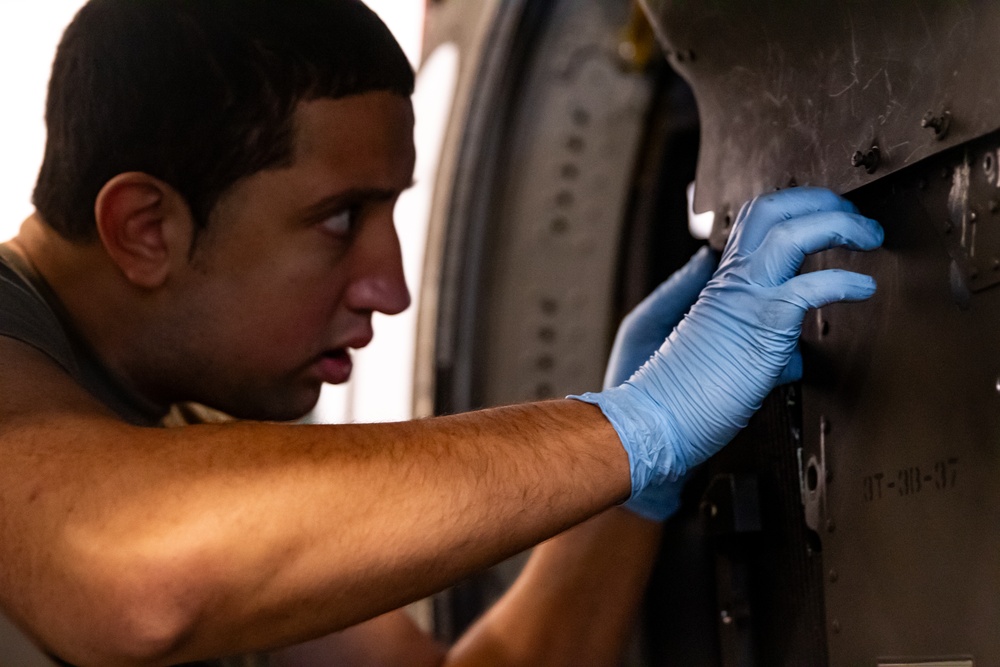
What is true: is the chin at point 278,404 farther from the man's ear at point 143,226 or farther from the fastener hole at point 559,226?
the fastener hole at point 559,226

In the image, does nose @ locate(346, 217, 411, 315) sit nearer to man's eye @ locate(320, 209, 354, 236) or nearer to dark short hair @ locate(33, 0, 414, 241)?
man's eye @ locate(320, 209, 354, 236)

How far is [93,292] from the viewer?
4.50 feet

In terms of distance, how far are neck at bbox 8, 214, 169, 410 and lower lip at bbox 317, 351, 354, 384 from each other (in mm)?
237

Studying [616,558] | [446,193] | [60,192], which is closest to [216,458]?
[60,192]

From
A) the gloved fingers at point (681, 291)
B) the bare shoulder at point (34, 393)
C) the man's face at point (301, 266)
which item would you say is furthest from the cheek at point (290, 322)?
the gloved fingers at point (681, 291)

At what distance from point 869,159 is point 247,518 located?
25.9 inches

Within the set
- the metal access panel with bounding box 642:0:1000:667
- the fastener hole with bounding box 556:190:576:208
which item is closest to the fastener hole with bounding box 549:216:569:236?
the fastener hole with bounding box 556:190:576:208

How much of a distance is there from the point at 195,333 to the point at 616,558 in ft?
2.35

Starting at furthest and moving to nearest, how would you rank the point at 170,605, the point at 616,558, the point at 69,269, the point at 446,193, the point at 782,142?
the point at 446,193 → the point at 616,558 → the point at 69,269 → the point at 782,142 → the point at 170,605

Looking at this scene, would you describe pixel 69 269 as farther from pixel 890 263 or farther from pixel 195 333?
pixel 890 263

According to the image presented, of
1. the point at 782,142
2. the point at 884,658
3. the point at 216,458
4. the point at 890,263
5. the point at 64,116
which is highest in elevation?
the point at 64,116

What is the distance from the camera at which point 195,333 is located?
1.38 m

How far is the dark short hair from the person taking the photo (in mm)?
1304

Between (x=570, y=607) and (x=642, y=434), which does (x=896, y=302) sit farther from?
(x=570, y=607)
